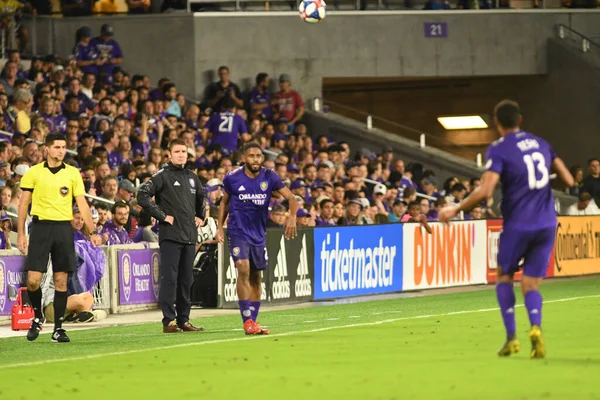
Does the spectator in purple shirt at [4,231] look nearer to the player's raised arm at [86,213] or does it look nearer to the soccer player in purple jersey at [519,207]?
the player's raised arm at [86,213]

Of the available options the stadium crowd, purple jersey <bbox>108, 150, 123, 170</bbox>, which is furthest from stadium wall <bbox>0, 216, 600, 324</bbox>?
purple jersey <bbox>108, 150, 123, 170</bbox>

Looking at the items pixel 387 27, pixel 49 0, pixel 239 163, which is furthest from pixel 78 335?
pixel 387 27

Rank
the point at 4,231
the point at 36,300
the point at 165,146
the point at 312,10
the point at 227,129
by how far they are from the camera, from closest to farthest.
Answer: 1. the point at 36,300
2. the point at 4,231
3. the point at 165,146
4. the point at 312,10
5. the point at 227,129

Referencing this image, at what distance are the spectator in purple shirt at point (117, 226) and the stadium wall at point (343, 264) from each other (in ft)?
1.03

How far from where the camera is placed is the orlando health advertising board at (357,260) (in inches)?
854

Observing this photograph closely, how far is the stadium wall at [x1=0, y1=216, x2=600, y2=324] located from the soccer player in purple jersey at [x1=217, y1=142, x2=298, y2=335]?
4.11 metres

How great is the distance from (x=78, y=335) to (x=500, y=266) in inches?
246

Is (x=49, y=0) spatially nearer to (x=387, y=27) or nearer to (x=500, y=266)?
(x=387, y=27)

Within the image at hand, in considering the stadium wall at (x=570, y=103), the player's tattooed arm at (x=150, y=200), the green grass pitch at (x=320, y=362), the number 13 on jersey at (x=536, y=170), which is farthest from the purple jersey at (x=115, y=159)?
the stadium wall at (x=570, y=103)

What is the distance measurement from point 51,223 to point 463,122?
25.7 m

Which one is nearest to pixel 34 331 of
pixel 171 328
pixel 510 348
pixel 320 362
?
pixel 171 328

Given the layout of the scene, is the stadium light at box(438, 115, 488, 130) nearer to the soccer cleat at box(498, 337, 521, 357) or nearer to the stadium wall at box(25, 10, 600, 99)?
the stadium wall at box(25, 10, 600, 99)

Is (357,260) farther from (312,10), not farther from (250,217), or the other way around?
(250,217)

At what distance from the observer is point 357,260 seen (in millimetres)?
22234
